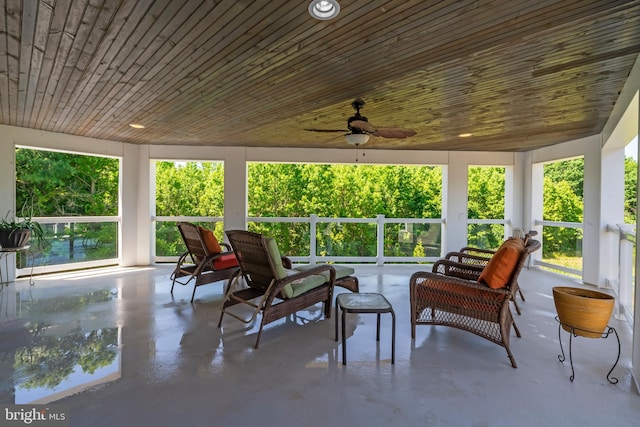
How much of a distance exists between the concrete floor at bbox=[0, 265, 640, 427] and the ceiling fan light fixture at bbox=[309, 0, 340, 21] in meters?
2.52

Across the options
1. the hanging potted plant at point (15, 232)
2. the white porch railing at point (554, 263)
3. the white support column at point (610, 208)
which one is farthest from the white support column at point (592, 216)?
the hanging potted plant at point (15, 232)

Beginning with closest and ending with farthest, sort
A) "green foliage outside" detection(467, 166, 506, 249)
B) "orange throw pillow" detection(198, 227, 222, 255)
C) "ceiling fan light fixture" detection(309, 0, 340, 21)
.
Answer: "ceiling fan light fixture" detection(309, 0, 340, 21), "orange throw pillow" detection(198, 227, 222, 255), "green foliage outside" detection(467, 166, 506, 249)

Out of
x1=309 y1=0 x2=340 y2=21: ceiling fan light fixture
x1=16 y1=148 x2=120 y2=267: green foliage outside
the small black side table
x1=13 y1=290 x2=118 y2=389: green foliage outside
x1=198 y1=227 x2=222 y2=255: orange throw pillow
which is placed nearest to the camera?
x1=309 y1=0 x2=340 y2=21: ceiling fan light fixture

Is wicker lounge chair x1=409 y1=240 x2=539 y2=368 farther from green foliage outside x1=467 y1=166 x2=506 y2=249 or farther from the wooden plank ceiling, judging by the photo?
green foliage outside x1=467 y1=166 x2=506 y2=249

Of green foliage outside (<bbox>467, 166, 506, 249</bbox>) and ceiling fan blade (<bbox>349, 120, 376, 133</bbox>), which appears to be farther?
green foliage outside (<bbox>467, 166, 506, 249</bbox>)

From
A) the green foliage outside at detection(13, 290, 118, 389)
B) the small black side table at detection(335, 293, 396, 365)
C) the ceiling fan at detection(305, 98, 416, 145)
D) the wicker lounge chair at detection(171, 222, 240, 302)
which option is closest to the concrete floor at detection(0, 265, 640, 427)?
the green foliage outside at detection(13, 290, 118, 389)

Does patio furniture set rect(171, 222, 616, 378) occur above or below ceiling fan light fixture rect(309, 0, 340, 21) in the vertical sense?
below

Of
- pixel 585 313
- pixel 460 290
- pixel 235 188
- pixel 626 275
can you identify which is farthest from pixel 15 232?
pixel 626 275

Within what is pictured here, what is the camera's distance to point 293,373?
231 cm

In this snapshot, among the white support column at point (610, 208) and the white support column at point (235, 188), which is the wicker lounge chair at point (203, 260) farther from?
the white support column at point (610, 208)

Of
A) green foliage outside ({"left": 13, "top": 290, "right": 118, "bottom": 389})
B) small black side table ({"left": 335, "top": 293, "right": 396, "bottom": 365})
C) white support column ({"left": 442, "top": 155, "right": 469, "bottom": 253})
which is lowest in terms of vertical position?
green foliage outside ({"left": 13, "top": 290, "right": 118, "bottom": 389})

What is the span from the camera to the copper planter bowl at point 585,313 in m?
2.10

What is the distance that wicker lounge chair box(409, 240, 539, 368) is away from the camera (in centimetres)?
257

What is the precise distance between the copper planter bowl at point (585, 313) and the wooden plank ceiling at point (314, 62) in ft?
6.35
